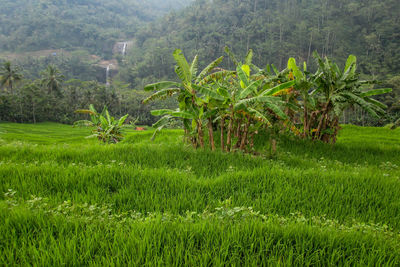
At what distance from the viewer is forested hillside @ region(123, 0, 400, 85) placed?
81.5 metres

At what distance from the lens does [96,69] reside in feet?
400

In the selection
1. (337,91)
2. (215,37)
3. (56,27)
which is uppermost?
(56,27)

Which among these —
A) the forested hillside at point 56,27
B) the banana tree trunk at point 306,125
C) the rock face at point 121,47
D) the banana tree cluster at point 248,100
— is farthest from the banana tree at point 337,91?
the forested hillside at point 56,27

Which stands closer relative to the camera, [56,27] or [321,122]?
[321,122]

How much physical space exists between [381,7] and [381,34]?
1708cm

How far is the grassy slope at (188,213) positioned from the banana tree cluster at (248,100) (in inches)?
43.1

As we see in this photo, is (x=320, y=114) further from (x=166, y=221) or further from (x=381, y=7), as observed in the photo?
(x=381, y=7)

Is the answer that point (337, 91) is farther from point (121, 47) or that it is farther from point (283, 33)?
point (121, 47)

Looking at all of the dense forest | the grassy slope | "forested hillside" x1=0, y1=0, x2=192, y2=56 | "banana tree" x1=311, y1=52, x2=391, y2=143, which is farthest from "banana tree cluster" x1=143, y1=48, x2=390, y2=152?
"forested hillside" x1=0, y1=0, x2=192, y2=56

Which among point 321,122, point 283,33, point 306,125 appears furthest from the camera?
point 283,33

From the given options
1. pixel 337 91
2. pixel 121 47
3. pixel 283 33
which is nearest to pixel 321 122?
pixel 337 91

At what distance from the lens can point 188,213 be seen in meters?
2.56

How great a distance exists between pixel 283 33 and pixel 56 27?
15659 centimetres

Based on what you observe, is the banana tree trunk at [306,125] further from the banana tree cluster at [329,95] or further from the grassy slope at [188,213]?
the grassy slope at [188,213]
